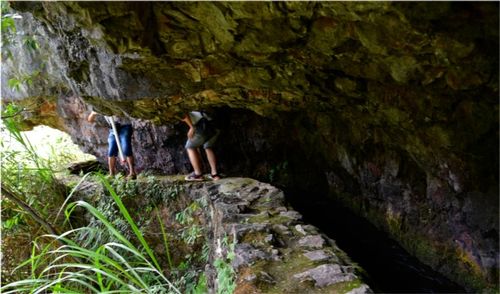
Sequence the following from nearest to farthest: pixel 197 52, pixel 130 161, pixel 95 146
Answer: pixel 197 52 < pixel 130 161 < pixel 95 146

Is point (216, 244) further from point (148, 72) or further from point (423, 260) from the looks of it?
point (423, 260)

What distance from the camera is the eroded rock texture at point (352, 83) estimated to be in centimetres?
277

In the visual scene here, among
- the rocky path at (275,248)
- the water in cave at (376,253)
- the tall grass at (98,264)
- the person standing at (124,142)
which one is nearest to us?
the tall grass at (98,264)

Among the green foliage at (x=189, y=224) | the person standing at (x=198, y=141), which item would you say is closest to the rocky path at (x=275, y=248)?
the green foliage at (x=189, y=224)

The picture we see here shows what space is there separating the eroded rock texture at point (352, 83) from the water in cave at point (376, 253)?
0.15 meters

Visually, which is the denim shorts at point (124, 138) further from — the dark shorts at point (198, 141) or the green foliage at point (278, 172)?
the green foliage at point (278, 172)

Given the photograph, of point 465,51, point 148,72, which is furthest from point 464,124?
point 148,72

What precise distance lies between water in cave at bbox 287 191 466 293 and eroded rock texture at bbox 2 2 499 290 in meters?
0.15

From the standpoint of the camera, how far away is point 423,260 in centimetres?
495

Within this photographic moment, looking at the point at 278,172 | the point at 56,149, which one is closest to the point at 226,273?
the point at 278,172

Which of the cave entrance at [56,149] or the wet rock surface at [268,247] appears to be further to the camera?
the cave entrance at [56,149]

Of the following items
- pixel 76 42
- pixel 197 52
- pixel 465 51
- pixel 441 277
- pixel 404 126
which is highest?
pixel 76 42

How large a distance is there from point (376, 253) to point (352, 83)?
2453mm

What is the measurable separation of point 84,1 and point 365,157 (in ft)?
13.6
